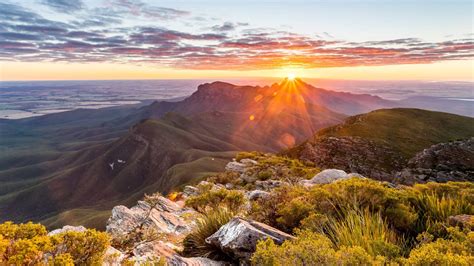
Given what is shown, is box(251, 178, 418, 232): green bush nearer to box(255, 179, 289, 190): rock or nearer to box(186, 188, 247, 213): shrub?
box(186, 188, 247, 213): shrub

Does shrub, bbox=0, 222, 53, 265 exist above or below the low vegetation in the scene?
above

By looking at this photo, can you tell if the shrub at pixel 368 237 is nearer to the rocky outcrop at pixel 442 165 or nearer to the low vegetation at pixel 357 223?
the low vegetation at pixel 357 223

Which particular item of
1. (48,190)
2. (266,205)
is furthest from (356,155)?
(48,190)

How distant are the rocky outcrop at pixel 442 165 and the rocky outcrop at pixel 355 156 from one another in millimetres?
2613

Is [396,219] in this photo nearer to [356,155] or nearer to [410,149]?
[356,155]

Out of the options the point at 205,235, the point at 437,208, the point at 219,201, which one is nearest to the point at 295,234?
the point at 205,235

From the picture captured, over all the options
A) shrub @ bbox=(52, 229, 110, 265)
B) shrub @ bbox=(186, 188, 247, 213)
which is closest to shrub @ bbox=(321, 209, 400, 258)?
shrub @ bbox=(186, 188, 247, 213)

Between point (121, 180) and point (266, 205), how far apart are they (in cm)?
16041

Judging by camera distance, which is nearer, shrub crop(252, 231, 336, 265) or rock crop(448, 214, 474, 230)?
shrub crop(252, 231, 336, 265)

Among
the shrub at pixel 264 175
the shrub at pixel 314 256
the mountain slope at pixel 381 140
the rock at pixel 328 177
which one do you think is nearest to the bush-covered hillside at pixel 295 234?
the shrub at pixel 314 256

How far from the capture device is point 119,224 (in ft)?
36.9

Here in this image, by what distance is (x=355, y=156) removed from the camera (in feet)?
154

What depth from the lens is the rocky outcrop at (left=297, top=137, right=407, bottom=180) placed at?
42812 millimetres

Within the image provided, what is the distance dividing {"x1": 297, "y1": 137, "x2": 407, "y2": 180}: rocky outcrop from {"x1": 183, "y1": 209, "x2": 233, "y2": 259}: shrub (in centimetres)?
3692
